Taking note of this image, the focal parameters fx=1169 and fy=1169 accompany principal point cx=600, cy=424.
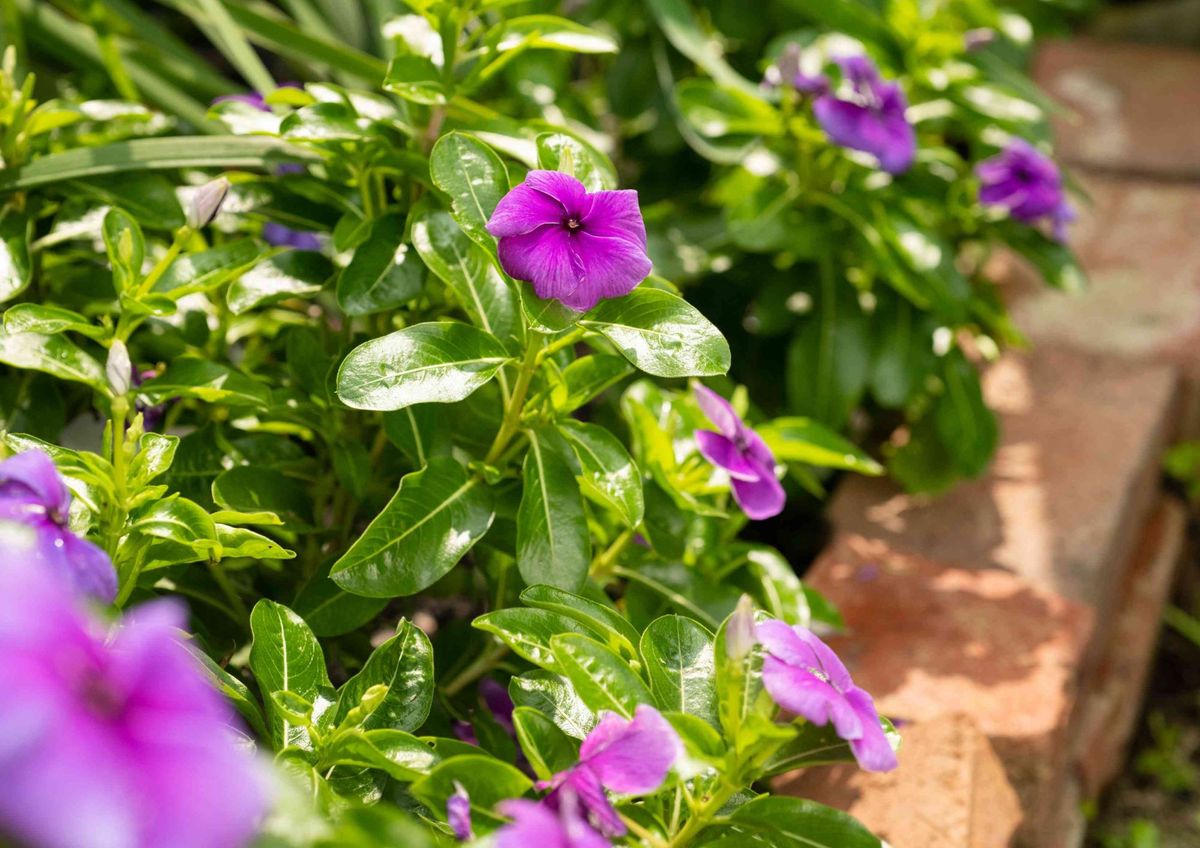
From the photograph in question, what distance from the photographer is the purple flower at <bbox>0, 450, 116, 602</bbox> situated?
0.75 metres

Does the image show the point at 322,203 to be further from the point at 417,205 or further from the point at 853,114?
the point at 853,114

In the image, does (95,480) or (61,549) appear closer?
(61,549)

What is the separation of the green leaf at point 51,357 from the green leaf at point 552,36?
58 cm

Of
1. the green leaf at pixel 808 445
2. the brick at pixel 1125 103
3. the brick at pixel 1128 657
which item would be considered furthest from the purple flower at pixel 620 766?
the brick at pixel 1125 103

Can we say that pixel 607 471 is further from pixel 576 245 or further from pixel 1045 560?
pixel 1045 560

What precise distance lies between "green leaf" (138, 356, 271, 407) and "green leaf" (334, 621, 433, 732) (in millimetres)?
306

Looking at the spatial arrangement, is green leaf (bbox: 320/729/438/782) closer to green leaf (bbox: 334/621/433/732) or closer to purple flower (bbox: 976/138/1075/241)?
green leaf (bbox: 334/621/433/732)

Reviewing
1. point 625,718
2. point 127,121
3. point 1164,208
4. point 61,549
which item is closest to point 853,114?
point 127,121

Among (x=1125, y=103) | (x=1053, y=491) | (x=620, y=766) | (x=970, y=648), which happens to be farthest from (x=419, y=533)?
(x=1125, y=103)

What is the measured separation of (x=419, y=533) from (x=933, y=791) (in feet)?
2.28

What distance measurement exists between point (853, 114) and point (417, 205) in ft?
2.68

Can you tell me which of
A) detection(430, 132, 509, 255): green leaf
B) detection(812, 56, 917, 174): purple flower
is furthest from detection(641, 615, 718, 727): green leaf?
detection(812, 56, 917, 174): purple flower

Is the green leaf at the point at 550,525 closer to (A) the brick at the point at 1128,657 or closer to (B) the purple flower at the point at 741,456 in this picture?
(B) the purple flower at the point at 741,456

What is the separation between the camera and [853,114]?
178 centimetres
